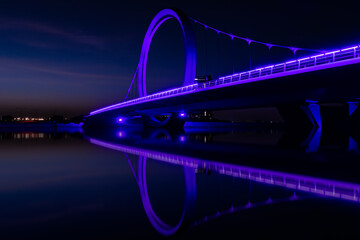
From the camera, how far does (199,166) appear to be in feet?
34.9

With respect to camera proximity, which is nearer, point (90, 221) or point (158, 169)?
point (90, 221)

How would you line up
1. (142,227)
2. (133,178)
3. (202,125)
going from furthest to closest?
(202,125)
(133,178)
(142,227)

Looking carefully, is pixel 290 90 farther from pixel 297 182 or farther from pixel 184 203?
pixel 184 203

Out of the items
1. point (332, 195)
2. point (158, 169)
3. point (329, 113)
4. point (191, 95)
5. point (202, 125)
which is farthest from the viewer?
point (202, 125)

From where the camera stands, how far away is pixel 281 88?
24.5m

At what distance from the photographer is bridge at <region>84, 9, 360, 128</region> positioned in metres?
19.4

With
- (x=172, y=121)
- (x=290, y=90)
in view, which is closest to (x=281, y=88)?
(x=290, y=90)

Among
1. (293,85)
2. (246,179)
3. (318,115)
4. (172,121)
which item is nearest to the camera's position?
(246,179)

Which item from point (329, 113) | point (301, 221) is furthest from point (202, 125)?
point (301, 221)

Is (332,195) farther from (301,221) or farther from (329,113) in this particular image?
(329,113)

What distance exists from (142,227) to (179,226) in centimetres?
55

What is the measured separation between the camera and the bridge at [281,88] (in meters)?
19.4

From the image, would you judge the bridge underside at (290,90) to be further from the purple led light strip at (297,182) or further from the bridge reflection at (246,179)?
the bridge reflection at (246,179)

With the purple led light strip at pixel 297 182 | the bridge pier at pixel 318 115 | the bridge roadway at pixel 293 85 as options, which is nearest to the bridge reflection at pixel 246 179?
the purple led light strip at pixel 297 182
